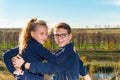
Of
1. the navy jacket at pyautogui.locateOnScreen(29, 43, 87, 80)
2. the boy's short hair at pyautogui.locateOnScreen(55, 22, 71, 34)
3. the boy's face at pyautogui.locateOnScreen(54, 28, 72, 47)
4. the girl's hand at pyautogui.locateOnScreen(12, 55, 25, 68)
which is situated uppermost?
the boy's short hair at pyautogui.locateOnScreen(55, 22, 71, 34)

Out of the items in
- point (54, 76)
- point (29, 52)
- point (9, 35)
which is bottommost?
point (9, 35)

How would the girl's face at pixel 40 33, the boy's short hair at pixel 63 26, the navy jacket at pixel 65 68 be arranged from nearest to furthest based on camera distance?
the navy jacket at pixel 65 68 → the girl's face at pixel 40 33 → the boy's short hair at pixel 63 26

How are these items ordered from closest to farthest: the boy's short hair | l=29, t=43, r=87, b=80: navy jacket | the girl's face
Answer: l=29, t=43, r=87, b=80: navy jacket
the girl's face
the boy's short hair

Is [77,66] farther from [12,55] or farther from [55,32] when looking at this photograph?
[12,55]

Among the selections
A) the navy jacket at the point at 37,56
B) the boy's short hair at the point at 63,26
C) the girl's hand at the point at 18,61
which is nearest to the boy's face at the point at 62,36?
the boy's short hair at the point at 63,26

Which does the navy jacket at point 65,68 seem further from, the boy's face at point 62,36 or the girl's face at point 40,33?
the girl's face at point 40,33

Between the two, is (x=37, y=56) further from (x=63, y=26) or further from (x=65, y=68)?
(x=63, y=26)

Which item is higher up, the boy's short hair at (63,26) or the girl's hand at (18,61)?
the boy's short hair at (63,26)

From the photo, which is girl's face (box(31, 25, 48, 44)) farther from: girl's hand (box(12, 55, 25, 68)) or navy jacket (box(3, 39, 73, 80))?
girl's hand (box(12, 55, 25, 68))

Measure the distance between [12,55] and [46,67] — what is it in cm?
62

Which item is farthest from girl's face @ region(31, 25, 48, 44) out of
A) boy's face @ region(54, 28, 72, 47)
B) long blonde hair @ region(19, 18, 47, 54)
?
boy's face @ region(54, 28, 72, 47)

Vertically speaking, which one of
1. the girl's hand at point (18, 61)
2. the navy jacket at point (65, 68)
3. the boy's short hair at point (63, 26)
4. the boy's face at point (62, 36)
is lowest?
the navy jacket at point (65, 68)

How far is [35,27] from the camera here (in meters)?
4.58

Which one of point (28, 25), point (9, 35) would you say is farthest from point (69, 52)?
point (9, 35)
